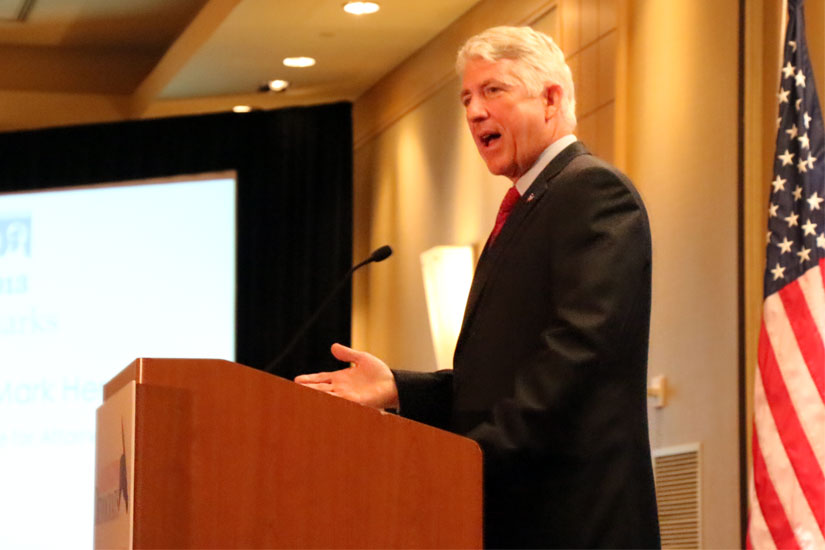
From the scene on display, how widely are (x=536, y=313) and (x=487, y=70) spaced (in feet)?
1.67

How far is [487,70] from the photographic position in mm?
2582

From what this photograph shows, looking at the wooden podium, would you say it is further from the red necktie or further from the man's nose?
the man's nose

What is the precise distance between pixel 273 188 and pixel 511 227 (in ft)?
21.6

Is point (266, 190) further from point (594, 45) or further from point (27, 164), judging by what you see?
point (594, 45)

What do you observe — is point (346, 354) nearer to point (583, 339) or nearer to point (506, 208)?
point (583, 339)

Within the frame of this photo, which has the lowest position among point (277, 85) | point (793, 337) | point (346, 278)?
point (793, 337)

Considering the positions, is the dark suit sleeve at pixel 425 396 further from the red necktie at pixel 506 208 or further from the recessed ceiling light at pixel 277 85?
the recessed ceiling light at pixel 277 85

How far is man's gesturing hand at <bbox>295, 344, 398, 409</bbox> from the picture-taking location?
→ 227 cm

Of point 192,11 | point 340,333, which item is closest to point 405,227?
point 340,333

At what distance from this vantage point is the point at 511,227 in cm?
244

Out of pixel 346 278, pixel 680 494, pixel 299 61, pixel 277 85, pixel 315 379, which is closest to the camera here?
pixel 315 379

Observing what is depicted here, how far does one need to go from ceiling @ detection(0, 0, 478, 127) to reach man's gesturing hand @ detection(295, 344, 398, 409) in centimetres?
503

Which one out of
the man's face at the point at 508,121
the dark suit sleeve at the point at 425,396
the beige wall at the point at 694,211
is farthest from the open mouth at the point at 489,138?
the beige wall at the point at 694,211

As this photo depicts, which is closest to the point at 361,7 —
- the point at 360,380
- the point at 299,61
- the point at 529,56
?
the point at 299,61
